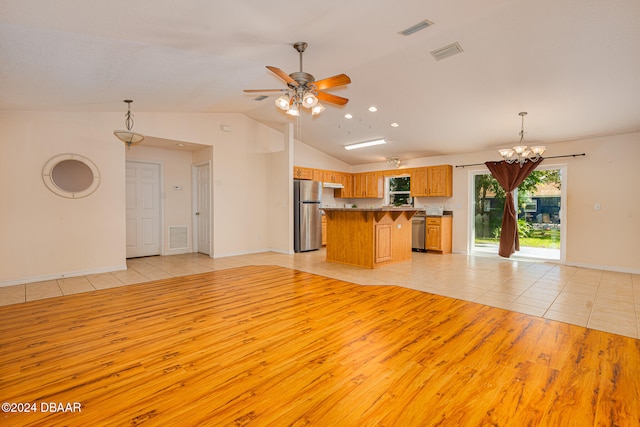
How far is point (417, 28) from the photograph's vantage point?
316cm

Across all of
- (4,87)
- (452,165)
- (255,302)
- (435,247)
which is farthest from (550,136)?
(4,87)

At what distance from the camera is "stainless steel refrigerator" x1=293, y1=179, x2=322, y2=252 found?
7.24m

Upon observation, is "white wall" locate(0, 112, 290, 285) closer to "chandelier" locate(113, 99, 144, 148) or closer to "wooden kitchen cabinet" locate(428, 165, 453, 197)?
"chandelier" locate(113, 99, 144, 148)

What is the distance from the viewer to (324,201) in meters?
9.15

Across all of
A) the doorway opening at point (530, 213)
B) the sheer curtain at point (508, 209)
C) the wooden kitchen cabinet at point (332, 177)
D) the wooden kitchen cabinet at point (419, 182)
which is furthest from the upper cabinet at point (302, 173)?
the sheer curtain at point (508, 209)

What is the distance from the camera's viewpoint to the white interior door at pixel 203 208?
675 centimetres

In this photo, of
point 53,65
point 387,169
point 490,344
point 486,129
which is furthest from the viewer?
point 387,169

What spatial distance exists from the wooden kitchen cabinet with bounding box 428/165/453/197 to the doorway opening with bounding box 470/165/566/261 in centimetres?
51

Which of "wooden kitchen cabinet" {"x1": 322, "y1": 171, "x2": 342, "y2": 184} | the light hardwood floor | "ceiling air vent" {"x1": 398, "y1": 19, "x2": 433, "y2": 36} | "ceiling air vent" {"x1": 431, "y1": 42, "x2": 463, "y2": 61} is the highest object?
"ceiling air vent" {"x1": 431, "y1": 42, "x2": 463, "y2": 61}

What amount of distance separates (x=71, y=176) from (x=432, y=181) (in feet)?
24.2

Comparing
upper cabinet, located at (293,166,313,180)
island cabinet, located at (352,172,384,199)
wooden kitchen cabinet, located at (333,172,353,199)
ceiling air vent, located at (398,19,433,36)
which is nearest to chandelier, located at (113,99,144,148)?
upper cabinet, located at (293,166,313,180)

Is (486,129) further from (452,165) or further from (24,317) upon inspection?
(24,317)

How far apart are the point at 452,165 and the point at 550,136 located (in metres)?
2.07

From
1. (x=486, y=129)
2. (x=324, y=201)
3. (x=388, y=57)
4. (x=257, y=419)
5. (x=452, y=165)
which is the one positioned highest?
(x=388, y=57)
